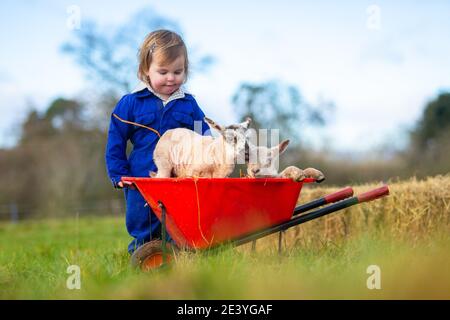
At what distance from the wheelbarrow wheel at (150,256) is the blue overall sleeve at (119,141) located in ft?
2.07

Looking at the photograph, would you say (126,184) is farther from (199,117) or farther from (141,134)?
(199,117)

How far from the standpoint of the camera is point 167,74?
3.96 m

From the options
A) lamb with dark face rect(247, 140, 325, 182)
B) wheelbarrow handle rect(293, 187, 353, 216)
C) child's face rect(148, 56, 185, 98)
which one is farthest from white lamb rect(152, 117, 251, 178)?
wheelbarrow handle rect(293, 187, 353, 216)

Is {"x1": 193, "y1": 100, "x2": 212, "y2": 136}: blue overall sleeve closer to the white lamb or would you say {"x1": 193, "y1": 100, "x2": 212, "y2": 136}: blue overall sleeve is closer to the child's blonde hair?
the child's blonde hair

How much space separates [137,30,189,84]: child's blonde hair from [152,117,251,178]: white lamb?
1.74ft

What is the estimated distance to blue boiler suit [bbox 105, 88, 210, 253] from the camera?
4.14m

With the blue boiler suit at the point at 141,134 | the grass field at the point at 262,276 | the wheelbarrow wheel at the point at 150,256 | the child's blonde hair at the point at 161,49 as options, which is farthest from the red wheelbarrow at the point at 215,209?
the child's blonde hair at the point at 161,49

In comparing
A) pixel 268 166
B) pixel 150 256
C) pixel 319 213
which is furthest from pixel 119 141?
pixel 319 213

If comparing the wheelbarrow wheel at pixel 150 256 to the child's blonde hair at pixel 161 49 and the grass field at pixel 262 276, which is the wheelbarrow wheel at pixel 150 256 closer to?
the grass field at pixel 262 276

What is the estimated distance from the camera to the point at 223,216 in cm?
345

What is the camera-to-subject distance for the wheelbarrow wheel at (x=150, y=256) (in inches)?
147

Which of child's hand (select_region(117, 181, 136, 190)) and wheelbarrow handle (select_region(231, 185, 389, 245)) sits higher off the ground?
child's hand (select_region(117, 181, 136, 190))
